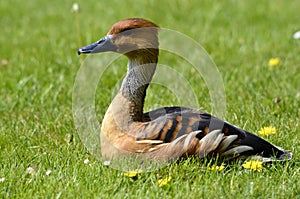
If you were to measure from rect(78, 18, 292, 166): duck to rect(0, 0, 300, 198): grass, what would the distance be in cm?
10

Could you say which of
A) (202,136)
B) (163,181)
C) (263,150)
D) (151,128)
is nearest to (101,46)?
(151,128)

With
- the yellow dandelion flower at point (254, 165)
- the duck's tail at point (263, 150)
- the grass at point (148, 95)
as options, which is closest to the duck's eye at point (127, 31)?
the grass at point (148, 95)

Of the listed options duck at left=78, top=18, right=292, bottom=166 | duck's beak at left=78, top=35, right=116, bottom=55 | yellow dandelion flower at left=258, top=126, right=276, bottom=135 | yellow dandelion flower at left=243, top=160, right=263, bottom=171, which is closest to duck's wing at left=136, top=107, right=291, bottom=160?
duck at left=78, top=18, right=292, bottom=166

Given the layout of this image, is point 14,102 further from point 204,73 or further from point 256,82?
point 256,82

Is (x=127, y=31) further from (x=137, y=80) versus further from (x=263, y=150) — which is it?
(x=263, y=150)

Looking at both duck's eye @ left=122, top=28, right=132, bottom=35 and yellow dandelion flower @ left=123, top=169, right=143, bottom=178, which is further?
duck's eye @ left=122, top=28, right=132, bottom=35

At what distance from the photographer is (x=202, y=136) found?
11.6 feet

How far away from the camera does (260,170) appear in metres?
3.47

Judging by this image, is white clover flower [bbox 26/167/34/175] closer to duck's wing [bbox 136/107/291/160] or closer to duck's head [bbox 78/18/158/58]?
duck's wing [bbox 136/107/291/160]

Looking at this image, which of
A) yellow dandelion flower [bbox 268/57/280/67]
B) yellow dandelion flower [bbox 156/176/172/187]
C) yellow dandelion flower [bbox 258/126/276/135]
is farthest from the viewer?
yellow dandelion flower [bbox 268/57/280/67]

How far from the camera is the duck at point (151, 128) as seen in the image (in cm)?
349

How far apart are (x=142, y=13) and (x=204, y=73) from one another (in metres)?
2.17

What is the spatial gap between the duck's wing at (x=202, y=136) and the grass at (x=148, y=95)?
0.31 ft

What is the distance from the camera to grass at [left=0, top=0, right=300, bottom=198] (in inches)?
131
